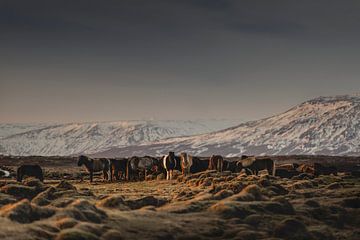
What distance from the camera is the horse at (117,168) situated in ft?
229

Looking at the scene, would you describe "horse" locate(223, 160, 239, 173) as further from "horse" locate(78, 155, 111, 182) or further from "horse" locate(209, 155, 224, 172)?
"horse" locate(78, 155, 111, 182)

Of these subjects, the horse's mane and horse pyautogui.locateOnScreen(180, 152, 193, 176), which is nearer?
the horse's mane

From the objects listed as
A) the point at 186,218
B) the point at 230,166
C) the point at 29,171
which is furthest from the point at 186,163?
the point at 186,218

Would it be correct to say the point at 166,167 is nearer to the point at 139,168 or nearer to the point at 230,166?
the point at 139,168

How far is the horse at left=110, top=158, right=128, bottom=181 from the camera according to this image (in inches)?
2753

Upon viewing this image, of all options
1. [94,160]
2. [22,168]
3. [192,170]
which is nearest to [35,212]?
[22,168]

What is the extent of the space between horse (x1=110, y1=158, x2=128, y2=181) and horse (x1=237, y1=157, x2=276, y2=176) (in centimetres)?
1670

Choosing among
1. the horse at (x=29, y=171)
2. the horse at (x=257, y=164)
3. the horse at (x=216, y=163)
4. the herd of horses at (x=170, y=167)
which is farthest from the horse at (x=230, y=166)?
the horse at (x=29, y=171)

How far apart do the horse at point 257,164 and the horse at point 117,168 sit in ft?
54.8

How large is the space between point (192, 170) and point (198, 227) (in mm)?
47643

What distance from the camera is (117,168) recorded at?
2768 inches

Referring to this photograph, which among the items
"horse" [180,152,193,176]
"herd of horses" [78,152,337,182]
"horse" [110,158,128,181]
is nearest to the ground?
"herd of horses" [78,152,337,182]

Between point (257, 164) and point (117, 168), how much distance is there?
1969 centimetres

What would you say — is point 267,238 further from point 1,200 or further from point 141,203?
point 1,200
